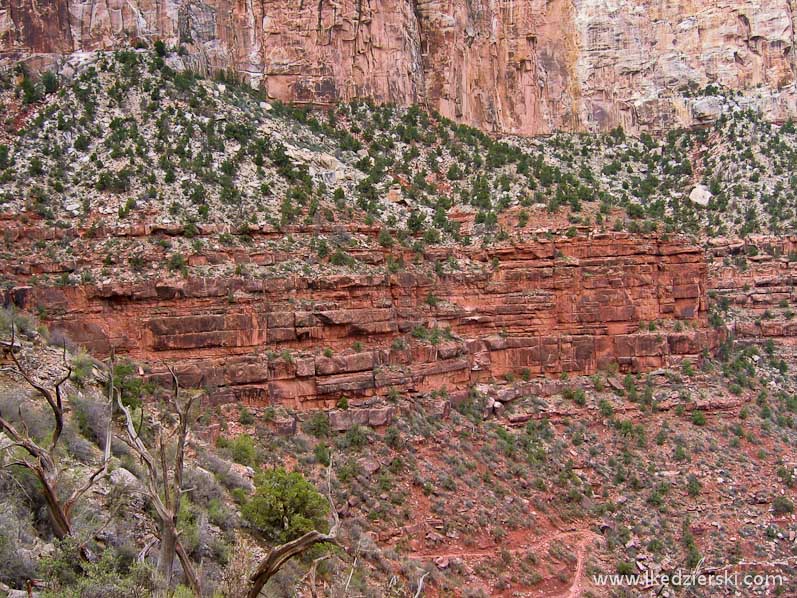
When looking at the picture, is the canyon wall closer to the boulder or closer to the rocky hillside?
the rocky hillside

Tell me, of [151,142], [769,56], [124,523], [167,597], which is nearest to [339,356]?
[151,142]

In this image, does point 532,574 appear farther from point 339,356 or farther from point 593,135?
point 593,135

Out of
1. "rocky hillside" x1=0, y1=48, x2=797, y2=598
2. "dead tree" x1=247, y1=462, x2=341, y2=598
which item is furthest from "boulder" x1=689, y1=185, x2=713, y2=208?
"dead tree" x1=247, y1=462, x2=341, y2=598

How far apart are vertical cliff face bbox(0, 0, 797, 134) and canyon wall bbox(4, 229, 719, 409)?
17621 millimetres

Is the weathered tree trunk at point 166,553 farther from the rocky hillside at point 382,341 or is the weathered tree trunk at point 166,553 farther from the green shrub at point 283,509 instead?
the green shrub at point 283,509

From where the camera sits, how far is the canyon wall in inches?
1264

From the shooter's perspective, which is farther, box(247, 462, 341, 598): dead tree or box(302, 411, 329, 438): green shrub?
box(302, 411, 329, 438): green shrub

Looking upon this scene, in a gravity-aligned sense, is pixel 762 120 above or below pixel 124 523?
above

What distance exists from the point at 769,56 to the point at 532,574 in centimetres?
5417

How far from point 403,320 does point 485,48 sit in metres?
34.0

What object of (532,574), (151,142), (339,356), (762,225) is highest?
(151,142)

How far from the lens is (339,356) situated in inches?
1358

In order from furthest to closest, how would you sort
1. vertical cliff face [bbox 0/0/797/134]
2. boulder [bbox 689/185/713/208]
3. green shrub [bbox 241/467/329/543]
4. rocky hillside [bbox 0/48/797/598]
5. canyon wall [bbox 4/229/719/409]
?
boulder [bbox 689/185/713/208] → vertical cliff face [bbox 0/0/797/134] → canyon wall [bbox 4/229/719/409] → rocky hillside [bbox 0/48/797/598] → green shrub [bbox 241/467/329/543]

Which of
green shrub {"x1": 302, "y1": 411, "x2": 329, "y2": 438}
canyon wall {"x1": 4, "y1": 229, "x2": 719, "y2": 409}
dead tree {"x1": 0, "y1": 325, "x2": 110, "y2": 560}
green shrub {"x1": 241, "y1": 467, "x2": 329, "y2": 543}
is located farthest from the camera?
green shrub {"x1": 302, "y1": 411, "x2": 329, "y2": 438}
